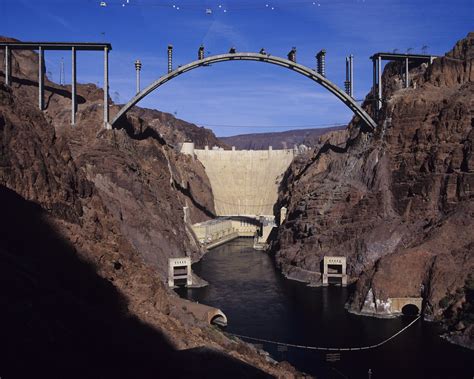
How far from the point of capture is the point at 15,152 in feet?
122

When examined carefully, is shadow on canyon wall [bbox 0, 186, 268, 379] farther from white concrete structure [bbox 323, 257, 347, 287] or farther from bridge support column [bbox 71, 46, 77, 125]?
bridge support column [bbox 71, 46, 77, 125]

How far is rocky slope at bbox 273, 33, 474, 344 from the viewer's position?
2343 inches

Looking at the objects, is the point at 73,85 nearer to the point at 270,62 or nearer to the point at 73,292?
the point at 270,62

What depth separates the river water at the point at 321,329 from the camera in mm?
43094

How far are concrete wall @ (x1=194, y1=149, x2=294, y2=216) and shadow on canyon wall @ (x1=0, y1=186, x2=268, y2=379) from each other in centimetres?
11256

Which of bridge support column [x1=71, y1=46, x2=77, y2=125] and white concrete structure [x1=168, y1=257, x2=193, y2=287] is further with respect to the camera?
bridge support column [x1=71, y1=46, x2=77, y2=125]

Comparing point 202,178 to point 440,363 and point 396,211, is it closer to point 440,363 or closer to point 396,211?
point 396,211

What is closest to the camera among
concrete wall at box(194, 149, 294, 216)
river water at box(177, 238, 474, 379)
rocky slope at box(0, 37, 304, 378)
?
rocky slope at box(0, 37, 304, 378)

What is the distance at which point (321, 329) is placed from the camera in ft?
176

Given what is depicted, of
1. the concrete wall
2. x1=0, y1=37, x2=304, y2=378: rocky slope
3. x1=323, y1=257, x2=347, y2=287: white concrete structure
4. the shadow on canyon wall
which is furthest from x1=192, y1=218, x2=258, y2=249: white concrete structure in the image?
the shadow on canyon wall

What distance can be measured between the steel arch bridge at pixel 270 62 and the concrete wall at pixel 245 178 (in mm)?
52854

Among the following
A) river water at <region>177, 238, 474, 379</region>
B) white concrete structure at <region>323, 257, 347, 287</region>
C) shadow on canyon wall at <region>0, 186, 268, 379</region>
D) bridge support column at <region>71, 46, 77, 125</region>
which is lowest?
river water at <region>177, 238, 474, 379</region>

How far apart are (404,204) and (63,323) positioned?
200 ft

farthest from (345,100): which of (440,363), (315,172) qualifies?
(440,363)
